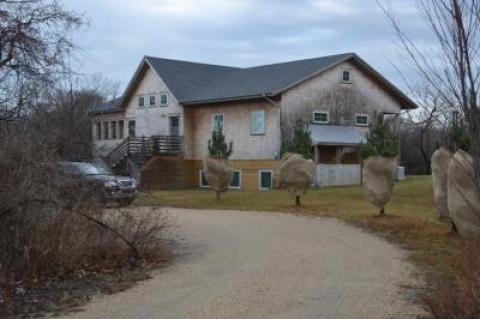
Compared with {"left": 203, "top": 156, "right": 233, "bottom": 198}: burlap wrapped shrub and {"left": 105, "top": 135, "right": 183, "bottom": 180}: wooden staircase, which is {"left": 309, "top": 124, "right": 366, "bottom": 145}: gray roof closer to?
{"left": 105, "top": 135, "right": 183, "bottom": 180}: wooden staircase

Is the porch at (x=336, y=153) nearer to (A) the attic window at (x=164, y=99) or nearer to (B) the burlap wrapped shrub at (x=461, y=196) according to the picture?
(A) the attic window at (x=164, y=99)

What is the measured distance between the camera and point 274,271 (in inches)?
434

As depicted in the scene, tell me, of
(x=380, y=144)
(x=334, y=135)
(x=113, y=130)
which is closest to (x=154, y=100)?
(x=113, y=130)

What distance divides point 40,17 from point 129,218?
4983 millimetres

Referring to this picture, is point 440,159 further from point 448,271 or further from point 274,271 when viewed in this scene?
point 274,271

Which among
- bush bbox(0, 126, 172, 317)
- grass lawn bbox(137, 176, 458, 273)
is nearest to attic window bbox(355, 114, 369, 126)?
grass lawn bbox(137, 176, 458, 273)

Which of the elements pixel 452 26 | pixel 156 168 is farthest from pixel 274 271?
pixel 156 168

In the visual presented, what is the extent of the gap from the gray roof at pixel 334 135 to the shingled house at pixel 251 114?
0.07 m

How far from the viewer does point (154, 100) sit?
43.9 m

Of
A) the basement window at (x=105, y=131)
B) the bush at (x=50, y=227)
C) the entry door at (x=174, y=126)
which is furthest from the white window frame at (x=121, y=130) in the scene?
the bush at (x=50, y=227)

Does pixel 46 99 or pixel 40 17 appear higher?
pixel 40 17

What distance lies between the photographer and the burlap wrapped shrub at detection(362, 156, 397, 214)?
1953 centimetres

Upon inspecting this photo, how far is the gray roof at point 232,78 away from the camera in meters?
37.8

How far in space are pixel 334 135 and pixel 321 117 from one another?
1680 millimetres
